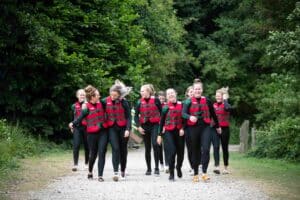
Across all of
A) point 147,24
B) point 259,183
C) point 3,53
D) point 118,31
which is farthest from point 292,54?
point 147,24

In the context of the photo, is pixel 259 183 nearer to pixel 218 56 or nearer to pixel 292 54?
pixel 292 54

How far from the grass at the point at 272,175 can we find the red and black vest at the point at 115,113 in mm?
3085

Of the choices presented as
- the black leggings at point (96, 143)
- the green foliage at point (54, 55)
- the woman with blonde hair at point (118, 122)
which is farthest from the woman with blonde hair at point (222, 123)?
the green foliage at point (54, 55)

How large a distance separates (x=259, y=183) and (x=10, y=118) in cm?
1368

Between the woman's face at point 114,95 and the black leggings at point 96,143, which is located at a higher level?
the woman's face at point 114,95

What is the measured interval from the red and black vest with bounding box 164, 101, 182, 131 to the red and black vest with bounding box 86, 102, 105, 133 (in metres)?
1.44

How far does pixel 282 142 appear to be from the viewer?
66.6ft

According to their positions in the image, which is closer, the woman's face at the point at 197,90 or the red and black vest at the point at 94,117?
the woman's face at the point at 197,90

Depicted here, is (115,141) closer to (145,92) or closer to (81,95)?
(145,92)

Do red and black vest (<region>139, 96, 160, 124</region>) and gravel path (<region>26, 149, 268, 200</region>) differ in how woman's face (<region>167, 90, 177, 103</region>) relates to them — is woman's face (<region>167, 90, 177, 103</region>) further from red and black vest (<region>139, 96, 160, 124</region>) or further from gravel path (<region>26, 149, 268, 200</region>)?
gravel path (<region>26, 149, 268, 200</region>)

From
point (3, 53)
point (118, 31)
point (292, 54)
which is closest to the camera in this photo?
point (292, 54)

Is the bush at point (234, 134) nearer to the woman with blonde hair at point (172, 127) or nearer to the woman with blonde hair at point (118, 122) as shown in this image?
the woman with blonde hair at point (172, 127)

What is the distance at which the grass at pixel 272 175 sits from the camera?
1204 cm

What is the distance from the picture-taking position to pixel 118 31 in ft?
89.5
